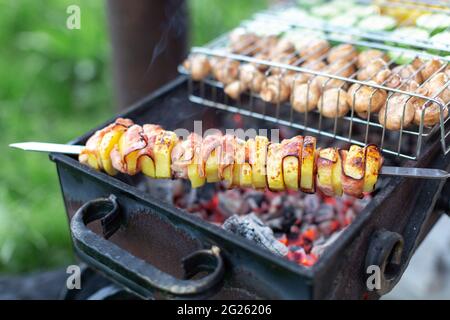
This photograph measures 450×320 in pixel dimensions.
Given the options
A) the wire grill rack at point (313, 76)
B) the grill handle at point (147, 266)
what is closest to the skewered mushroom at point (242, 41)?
the wire grill rack at point (313, 76)

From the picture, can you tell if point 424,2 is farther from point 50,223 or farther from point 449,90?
point 50,223

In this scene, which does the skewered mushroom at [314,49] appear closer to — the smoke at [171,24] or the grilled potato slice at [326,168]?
the grilled potato slice at [326,168]

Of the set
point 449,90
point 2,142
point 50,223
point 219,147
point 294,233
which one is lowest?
point 50,223

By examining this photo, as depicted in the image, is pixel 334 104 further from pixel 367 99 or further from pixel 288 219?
pixel 288 219

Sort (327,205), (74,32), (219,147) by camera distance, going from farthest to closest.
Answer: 1. (74,32)
2. (327,205)
3. (219,147)

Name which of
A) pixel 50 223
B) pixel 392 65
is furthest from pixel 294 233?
pixel 50 223

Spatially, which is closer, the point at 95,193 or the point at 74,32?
the point at 95,193

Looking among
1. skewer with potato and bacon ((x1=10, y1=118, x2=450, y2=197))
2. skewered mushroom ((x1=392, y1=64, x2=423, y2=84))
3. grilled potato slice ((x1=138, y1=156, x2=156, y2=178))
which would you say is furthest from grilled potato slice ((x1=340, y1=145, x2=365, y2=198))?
grilled potato slice ((x1=138, y1=156, x2=156, y2=178))
